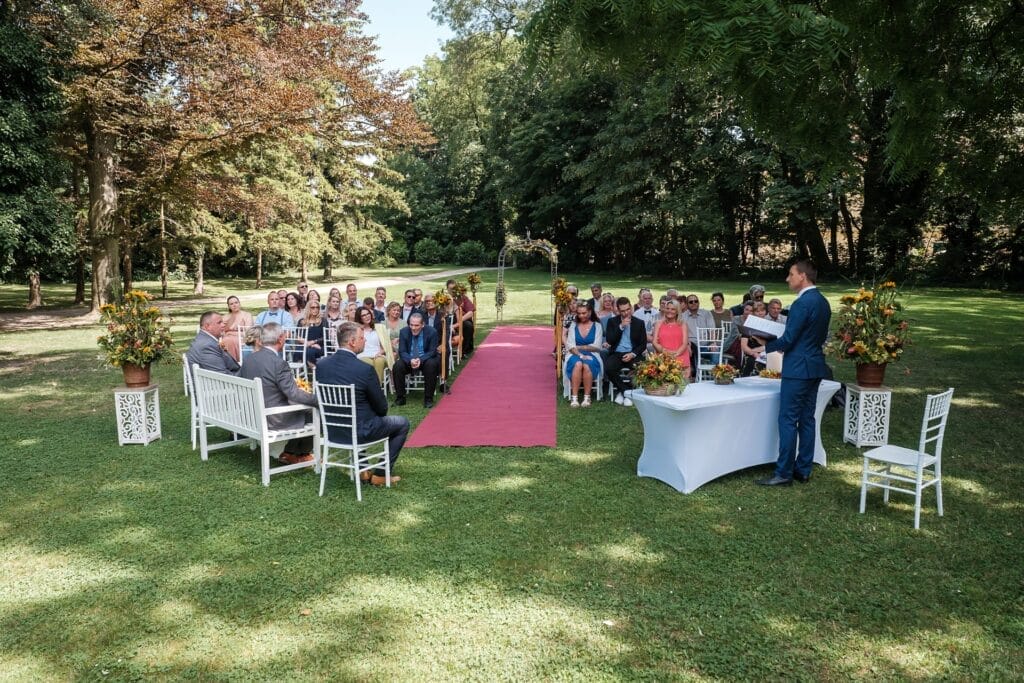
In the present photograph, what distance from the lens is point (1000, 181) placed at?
32.3 feet

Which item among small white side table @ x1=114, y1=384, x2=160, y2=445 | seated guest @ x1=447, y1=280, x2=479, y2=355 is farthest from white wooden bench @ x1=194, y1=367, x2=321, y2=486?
seated guest @ x1=447, y1=280, x2=479, y2=355

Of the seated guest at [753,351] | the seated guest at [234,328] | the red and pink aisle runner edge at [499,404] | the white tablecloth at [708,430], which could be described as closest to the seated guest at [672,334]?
the seated guest at [753,351]

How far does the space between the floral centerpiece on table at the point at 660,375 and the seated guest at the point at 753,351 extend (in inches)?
135

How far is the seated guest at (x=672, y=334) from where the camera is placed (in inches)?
349

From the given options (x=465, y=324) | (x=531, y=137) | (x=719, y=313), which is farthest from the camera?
(x=531, y=137)

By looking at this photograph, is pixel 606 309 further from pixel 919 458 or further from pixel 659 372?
pixel 919 458

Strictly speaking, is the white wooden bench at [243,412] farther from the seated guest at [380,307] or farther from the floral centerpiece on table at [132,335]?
the seated guest at [380,307]

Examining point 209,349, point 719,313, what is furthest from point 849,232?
point 209,349

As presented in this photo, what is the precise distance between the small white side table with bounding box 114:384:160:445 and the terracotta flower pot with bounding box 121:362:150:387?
7 centimetres

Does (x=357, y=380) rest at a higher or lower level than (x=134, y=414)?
higher

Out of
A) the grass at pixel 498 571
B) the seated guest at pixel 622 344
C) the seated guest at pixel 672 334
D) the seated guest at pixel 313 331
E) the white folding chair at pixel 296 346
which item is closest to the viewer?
the grass at pixel 498 571

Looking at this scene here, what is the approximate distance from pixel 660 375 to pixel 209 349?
4739mm

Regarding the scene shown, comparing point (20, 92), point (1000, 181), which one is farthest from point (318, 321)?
point (1000, 181)

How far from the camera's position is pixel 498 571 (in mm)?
4555
